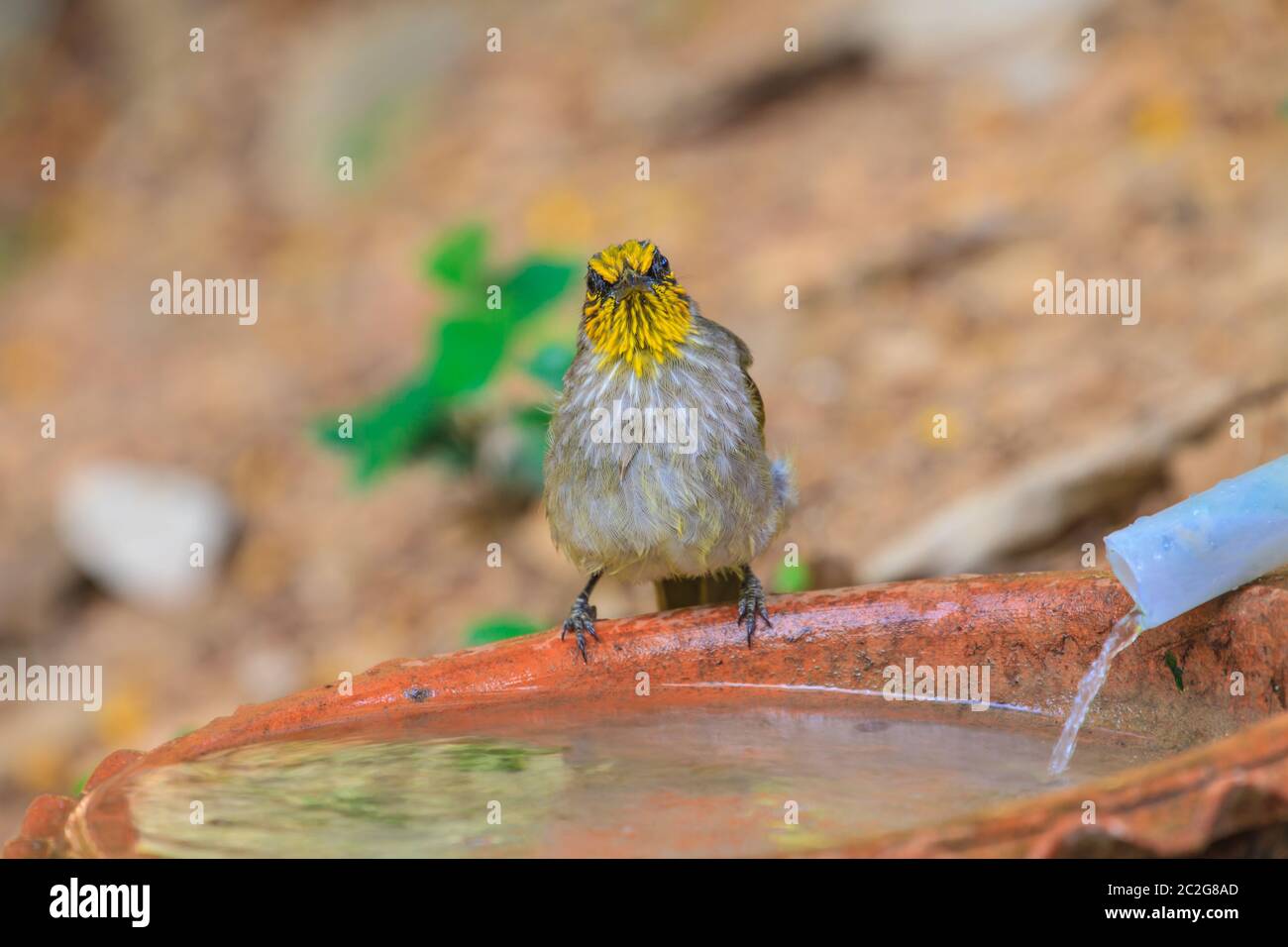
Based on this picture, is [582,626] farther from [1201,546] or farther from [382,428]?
[382,428]

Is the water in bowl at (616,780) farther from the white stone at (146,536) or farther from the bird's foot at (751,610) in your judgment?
the white stone at (146,536)

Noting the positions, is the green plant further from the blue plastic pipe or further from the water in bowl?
the blue plastic pipe

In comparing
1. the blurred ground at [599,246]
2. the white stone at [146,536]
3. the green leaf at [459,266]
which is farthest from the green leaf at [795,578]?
the white stone at [146,536]

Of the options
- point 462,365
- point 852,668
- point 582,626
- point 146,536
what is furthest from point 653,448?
point 146,536

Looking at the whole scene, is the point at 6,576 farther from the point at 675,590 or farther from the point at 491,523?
the point at 675,590

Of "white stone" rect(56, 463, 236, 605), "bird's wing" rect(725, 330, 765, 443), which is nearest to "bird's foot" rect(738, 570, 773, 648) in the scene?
"bird's wing" rect(725, 330, 765, 443)

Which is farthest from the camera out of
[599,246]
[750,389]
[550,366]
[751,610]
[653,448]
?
[599,246]
